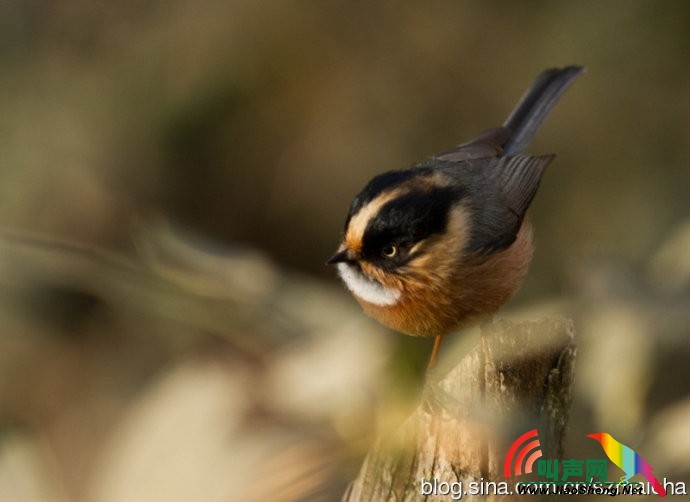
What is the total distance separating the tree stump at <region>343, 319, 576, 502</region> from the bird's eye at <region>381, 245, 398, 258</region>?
0.59m

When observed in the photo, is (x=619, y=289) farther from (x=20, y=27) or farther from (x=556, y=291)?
(x=20, y=27)

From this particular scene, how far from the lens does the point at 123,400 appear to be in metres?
6.09

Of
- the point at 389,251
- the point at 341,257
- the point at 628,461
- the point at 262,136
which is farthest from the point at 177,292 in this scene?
the point at 262,136

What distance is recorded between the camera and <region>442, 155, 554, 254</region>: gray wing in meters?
3.64

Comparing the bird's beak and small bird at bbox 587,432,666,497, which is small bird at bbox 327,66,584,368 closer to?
the bird's beak

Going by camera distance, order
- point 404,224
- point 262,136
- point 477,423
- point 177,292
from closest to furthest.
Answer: point 477,423 < point 177,292 < point 404,224 < point 262,136

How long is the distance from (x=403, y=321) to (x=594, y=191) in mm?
3101

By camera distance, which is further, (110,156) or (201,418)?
(110,156)

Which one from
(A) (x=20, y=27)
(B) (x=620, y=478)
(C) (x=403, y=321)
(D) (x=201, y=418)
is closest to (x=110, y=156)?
(A) (x=20, y=27)

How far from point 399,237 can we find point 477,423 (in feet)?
3.12

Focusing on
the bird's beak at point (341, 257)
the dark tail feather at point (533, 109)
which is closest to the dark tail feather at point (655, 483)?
the bird's beak at point (341, 257)

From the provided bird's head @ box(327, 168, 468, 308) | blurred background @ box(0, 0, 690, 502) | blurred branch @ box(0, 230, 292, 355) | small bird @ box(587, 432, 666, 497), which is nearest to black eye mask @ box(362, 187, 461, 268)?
bird's head @ box(327, 168, 468, 308)

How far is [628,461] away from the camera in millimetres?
2646

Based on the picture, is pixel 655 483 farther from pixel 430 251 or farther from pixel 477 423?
pixel 430 251
